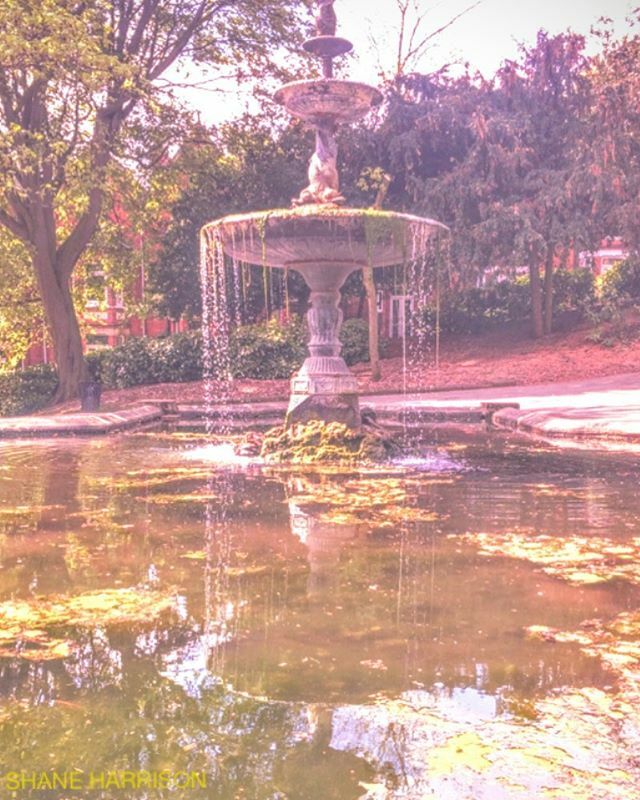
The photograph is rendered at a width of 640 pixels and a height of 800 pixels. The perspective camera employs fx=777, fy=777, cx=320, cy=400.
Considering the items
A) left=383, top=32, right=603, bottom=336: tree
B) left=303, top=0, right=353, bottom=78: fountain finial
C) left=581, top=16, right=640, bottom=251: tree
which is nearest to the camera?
left=303, top=0, right=353, bottom=78: fountain finial

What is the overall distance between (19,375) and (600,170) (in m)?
17.7

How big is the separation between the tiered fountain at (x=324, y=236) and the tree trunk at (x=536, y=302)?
53.4 feet

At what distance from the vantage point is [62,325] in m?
18.2

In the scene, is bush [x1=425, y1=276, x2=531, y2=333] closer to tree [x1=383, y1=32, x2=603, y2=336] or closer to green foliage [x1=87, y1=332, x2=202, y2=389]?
tree [x1=383, y1=32, x2=603, y2=336]

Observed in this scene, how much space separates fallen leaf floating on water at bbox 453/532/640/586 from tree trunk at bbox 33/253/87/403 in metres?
15.4

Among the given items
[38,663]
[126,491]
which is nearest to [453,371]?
[126,491]

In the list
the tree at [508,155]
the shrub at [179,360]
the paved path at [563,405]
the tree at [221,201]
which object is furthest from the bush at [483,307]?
the shrub at [179,360]

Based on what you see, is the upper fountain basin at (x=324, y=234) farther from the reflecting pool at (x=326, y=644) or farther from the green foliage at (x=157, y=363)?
the green foliage at (x=157, y=363)

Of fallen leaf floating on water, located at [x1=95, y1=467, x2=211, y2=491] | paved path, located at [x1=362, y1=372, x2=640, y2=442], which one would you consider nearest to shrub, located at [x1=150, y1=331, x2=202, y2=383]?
paved path, located at [x1=362, y1=372, x2=640, y2=442]

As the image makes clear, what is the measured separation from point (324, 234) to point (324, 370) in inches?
61.8

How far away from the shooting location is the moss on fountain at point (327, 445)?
26.1 feet

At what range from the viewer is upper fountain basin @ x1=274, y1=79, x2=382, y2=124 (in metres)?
8.09

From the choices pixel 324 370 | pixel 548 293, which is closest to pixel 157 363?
pixel 548 293

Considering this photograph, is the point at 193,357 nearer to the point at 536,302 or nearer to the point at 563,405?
the point at 536,302
